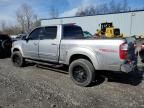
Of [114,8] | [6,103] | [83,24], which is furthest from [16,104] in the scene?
[114,8]

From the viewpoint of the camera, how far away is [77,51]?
5680 mm

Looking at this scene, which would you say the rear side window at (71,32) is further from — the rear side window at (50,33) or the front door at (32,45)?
the front door at (32,45)

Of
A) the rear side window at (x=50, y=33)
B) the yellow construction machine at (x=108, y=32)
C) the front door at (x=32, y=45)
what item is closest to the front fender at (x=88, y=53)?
the rear side window at (x=50, y=33)

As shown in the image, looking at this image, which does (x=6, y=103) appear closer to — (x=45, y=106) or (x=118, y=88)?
(x=45, y=106)

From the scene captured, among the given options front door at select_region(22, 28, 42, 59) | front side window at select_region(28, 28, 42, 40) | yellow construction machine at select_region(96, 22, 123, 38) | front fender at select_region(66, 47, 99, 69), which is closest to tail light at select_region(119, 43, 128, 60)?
front fender at select_region(66, 47, 99, 69)

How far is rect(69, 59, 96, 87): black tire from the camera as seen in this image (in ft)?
17.8

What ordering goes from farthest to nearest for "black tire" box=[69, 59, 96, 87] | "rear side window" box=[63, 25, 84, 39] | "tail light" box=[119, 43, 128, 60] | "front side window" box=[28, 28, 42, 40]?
"front side window" box=[28, 28, 42, 40], "rear side window" box=[63, 25, 84, 39], "black tire" box=[69, 59, 96, 87], "tail light" box=[119, 43, 128, 60]

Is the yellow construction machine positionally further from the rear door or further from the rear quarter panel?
the rear quarter panel

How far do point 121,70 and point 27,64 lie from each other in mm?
5062

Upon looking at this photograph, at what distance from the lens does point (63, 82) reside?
19.7 feet

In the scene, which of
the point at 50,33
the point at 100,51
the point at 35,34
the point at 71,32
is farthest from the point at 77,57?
the point at 35,34

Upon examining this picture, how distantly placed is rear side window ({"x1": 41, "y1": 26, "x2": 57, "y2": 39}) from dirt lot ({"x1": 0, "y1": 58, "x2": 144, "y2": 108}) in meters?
1.43

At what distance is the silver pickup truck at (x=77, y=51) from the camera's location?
4.95m

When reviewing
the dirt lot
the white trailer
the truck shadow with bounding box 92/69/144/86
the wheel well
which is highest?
the white trailer
